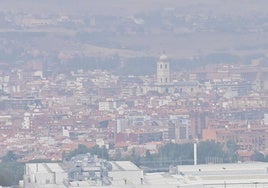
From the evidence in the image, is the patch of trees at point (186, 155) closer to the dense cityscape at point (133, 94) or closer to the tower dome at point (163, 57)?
the dense cityscape at point (133, 94)

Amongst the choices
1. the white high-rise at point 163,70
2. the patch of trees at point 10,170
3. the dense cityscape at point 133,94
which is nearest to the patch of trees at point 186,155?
the dense cityscape at point 133,94

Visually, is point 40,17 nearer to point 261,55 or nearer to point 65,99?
point 261,55

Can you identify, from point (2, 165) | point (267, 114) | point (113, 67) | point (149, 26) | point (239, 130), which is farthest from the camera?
point (149, 26)

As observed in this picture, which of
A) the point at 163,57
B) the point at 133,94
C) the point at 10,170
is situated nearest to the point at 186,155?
the point at 10,170

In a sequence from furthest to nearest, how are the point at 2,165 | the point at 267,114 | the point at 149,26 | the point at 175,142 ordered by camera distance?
the point at 149,26 → the point at 267,114 → the point at 175,142 → the point at 2,165

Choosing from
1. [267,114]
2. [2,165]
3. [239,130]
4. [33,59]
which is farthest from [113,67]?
[2,165]

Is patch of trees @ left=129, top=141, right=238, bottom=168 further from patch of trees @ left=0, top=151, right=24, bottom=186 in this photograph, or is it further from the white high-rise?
the white high-rise

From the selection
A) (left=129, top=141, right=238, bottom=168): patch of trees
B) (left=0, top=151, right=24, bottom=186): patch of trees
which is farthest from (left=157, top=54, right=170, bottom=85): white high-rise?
(left=0, top=151, right=24, bottom=186): patch of trees

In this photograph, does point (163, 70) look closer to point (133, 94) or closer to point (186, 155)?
point (133, 94)
